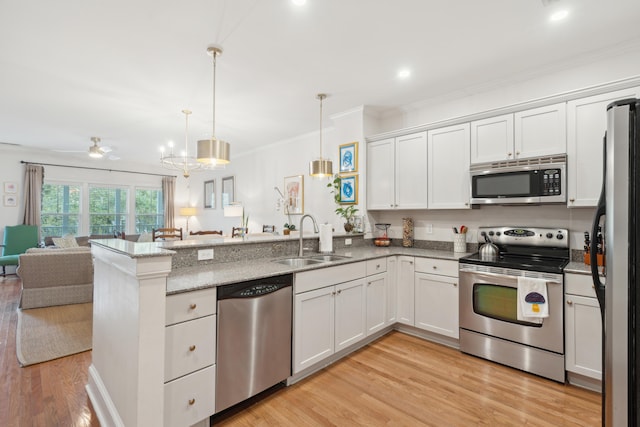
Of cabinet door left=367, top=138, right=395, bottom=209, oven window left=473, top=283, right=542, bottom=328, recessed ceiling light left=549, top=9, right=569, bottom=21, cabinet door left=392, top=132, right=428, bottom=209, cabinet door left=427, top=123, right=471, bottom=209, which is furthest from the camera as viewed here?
cabinet door left=367, top=138, right=395, bottom=209

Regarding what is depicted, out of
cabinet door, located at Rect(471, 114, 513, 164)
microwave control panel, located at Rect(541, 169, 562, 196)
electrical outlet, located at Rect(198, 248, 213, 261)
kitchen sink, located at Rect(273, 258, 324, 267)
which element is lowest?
kitchen sink, located at Rect(273, 258, 324, 267)

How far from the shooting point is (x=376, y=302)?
3.14 metres

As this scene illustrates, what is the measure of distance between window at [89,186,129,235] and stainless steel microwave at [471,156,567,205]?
8291mm

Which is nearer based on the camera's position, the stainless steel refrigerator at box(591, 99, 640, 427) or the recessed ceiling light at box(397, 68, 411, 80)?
the stainless steel refrigerator at box(591, 99, 640, 427)

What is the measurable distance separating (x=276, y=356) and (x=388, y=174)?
256 cm

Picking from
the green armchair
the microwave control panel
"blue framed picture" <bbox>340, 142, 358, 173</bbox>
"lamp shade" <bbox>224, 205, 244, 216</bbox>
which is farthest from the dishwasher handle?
the green armchair

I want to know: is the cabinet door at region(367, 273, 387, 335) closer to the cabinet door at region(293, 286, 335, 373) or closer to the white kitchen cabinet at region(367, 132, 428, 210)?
the cabinet door at region(293, 286, 335, 373)

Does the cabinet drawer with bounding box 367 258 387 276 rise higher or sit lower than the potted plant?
lower

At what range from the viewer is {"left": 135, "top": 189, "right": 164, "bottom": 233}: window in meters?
8.23

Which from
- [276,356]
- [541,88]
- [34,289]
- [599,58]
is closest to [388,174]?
[541,88]

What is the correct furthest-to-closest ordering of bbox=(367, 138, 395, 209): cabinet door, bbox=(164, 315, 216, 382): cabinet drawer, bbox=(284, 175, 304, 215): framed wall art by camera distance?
bbox=(284, 175, 304, 215): framed wall art, bbox=(367, 138, 395, 209): cabinet door, bbox=(164, 315, 216, 382): cabinet drawer

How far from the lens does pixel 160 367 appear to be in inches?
60.3

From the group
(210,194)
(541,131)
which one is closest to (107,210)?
(210,194)

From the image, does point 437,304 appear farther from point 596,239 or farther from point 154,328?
point 154,328
